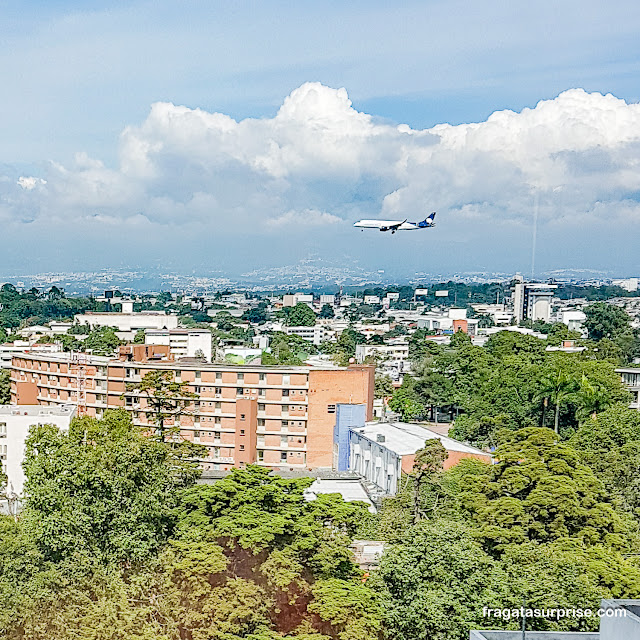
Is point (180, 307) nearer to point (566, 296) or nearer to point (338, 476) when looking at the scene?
point (566, 296)

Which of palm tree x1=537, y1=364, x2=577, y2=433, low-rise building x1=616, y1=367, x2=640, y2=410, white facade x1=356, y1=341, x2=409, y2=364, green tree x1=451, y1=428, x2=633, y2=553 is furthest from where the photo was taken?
white facade x1=356, y1=341, x2=409, y2=364

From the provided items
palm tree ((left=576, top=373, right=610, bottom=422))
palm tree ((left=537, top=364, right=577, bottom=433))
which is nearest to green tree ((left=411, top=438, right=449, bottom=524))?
palm tree ((left=537, top=364, right=577, bottom=433))

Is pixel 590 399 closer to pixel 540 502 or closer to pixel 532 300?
pixel 540 502

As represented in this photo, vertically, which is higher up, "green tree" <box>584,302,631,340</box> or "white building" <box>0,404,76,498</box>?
"green tree" <box>584,302,631,340</box>

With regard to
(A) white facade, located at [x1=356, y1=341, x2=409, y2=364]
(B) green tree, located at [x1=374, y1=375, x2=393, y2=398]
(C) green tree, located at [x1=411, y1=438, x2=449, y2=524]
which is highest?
(C) green tree, located at [x1=411, y1=438, x2=449, y2=524]

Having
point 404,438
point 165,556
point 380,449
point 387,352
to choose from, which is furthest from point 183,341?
point 165,556

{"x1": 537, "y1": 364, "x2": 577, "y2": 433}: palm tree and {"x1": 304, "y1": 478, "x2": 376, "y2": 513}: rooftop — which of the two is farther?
{"x1": 537, "y1": 364, "x2": 577, "y2": 433}: palm tree

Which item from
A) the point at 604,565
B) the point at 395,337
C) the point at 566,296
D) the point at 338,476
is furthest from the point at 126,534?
the point at 566,296

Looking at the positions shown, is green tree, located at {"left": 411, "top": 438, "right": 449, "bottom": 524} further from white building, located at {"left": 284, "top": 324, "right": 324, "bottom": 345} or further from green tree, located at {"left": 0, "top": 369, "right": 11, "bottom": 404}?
white building, located at {"left": 284, "top": 324, "right": 324, "bottom": 345}
